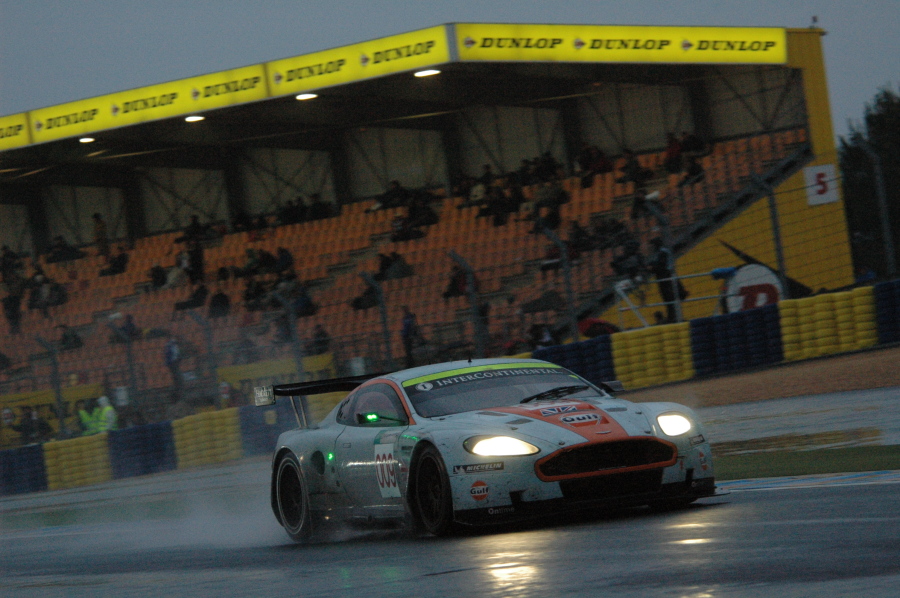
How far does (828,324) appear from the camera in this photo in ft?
56.1

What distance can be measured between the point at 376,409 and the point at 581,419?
5.48 feet

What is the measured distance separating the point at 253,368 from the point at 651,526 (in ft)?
48.6

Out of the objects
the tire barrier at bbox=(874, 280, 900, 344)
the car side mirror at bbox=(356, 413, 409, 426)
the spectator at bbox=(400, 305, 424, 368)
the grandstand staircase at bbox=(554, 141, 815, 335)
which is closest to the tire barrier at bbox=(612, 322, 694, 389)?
the grandstand staircase at bbox=(554, 141, 815, 335)

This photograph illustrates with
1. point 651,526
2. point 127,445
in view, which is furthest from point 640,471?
point 127,445

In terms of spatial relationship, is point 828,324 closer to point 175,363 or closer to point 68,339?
point 175,363

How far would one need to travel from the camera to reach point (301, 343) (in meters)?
19.9

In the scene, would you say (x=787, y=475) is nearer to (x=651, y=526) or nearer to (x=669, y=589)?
(x=651, y=526)

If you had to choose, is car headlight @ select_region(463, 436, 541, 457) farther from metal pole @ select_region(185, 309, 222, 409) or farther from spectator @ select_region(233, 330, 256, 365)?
metal pole @ select_region(185, 309, 222, 409)

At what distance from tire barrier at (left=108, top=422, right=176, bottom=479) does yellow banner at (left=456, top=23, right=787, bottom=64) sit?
875 cm

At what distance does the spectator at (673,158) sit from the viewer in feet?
83.3

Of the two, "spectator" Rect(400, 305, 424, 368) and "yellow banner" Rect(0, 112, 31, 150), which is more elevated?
"yellow banner" Rect(0, 112, 31, 150)

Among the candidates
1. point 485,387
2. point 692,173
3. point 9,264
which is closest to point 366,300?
point 692,173

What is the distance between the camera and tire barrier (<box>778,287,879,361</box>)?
55.2 ft

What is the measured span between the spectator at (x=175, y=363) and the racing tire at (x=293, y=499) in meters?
12.9
